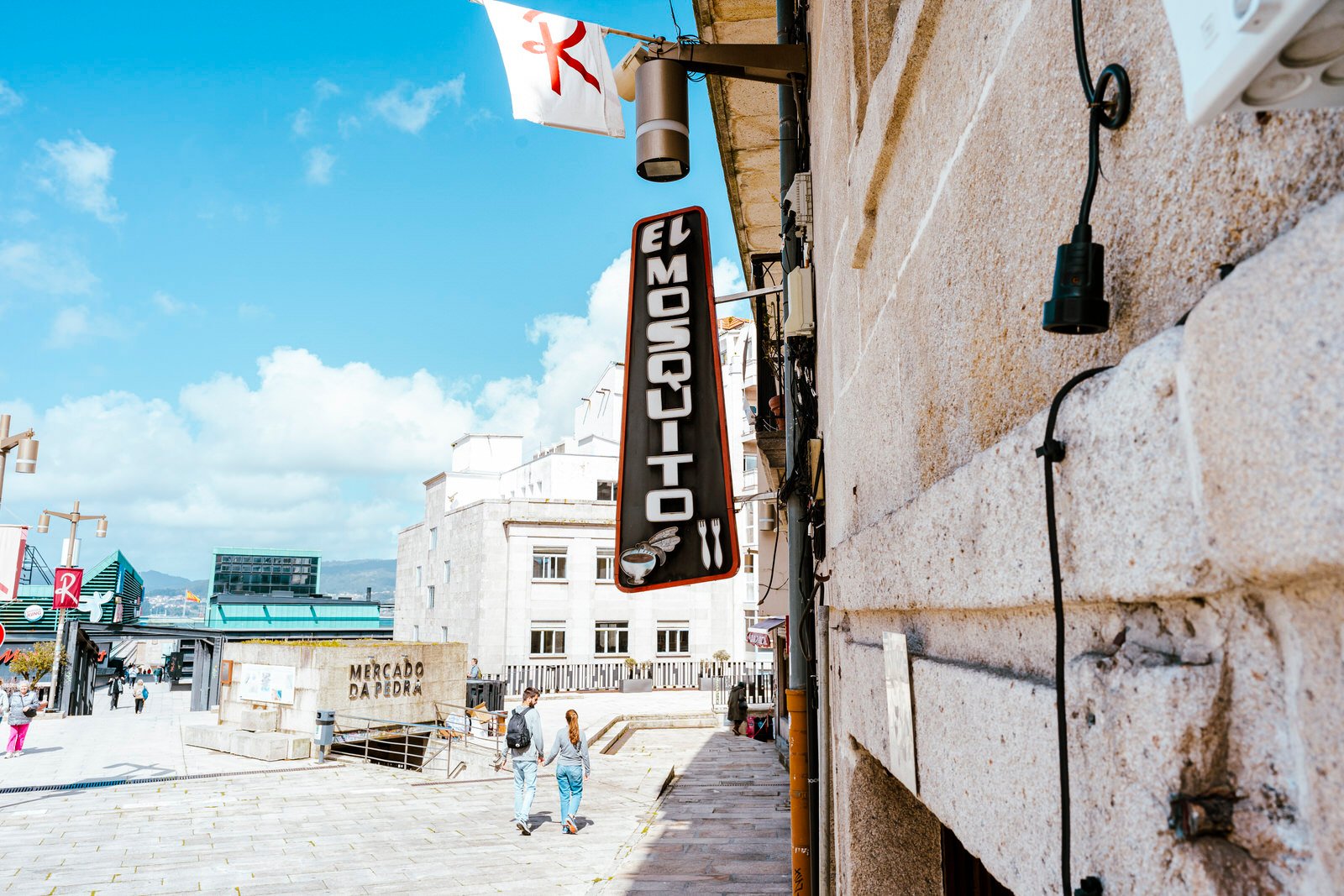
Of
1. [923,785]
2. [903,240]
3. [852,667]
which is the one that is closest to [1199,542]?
[923,785]

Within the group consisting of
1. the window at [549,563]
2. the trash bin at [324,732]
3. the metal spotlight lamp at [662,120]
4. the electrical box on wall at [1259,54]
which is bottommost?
the trash bin at [324,732]

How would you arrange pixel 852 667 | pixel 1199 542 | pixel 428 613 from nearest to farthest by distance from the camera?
pixel 1199 542, pixel 852 667, pixel 428 613

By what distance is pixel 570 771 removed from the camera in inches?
443

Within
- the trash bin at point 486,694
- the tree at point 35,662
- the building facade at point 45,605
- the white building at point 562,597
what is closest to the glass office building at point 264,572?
the building facade at point 45,605

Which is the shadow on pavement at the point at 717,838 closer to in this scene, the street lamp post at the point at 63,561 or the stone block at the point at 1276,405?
the stone block at the point at 1276,405

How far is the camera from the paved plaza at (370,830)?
9180 millimetres

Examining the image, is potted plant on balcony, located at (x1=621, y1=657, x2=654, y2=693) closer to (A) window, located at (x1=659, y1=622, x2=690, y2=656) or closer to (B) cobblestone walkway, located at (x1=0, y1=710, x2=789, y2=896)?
(A) window, located at (x1=659, y1=622, x2=690, y2=656)

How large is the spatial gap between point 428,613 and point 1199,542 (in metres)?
42.3

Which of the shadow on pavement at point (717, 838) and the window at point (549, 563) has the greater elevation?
the window at point (549, 563)

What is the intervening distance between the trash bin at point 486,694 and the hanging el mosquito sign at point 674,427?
19.9 meters

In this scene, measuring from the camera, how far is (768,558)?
61.1 ft

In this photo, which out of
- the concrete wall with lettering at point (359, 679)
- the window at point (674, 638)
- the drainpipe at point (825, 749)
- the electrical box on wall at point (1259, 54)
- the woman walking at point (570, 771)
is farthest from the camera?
the window at point (674, 638)

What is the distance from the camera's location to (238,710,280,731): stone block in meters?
18.5

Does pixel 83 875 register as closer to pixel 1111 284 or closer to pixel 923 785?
pixel 923 785
